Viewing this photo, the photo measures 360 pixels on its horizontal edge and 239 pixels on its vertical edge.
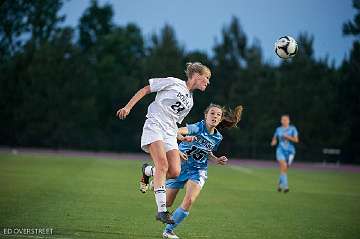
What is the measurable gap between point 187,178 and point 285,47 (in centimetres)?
463

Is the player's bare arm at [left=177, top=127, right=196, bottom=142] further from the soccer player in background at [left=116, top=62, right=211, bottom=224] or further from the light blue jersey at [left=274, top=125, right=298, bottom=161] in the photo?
the light blue jersey at [left=274, top=125, right=298, bottom=161]

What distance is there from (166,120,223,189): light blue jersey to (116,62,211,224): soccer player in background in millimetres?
359

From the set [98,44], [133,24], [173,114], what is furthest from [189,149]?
[133,24]

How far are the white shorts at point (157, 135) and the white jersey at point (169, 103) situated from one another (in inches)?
2.5

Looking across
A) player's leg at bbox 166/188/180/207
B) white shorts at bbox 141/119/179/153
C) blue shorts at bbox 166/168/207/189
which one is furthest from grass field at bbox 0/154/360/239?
white shorts at bbox 141/119/179/153

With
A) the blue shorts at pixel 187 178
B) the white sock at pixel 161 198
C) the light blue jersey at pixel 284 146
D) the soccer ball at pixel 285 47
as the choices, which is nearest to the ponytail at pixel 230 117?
the blue shorts at pixel 187 178

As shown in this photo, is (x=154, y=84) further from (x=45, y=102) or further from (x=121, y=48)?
(x=121, y=48)

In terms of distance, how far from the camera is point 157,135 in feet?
31.2

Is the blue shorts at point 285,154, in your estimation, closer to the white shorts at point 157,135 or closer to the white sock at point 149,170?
the white sock at point 149,170

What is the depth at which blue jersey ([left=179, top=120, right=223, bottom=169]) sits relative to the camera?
33.0ft

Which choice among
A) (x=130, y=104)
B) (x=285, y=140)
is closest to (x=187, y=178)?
(x=130, y=104)

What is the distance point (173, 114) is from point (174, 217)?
→ 57.4 inches

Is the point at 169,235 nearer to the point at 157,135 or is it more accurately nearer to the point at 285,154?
the point at 157,135

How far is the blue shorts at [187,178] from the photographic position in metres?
9.93
